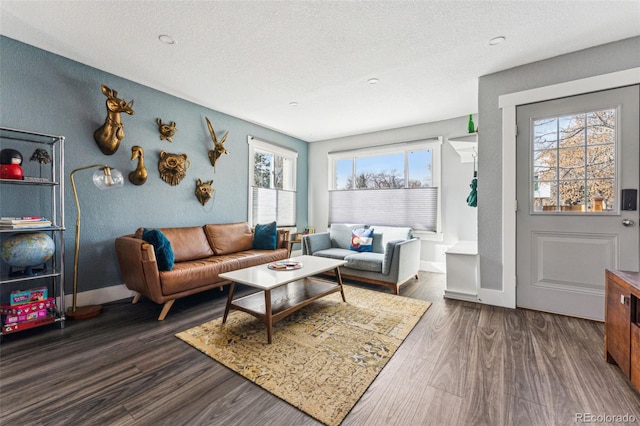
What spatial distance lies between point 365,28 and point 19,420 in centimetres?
330

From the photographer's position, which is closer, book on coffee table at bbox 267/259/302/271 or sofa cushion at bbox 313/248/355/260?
book on coffee table at bbox 267/259/302/271

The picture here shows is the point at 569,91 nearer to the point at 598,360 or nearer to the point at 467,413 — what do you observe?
the point at 598,360

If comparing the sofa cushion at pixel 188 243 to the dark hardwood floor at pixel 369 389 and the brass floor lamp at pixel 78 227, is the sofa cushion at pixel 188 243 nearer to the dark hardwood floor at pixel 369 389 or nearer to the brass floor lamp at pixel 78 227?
the brass floor lamp at pixel 78 227

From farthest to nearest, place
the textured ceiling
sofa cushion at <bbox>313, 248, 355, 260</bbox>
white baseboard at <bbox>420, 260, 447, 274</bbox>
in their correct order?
white baseboard at <bbox>420, 260, 447, 274</bbox>
sofa cushion at <bbox>313, 248, 355, 260</bbox>
the textured ceiling

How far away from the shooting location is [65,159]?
2777mm

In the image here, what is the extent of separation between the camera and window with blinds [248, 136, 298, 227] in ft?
15.8

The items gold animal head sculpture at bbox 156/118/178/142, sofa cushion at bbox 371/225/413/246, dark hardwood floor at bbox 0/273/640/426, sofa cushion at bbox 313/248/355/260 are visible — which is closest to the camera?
dark hardwood floor at bbox 0/273/640/426

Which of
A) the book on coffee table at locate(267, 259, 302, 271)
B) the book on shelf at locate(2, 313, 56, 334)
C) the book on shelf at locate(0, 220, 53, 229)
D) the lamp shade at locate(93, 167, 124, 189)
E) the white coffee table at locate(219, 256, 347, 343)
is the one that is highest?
the lamp shade at locate(93, 167, 124, 189)

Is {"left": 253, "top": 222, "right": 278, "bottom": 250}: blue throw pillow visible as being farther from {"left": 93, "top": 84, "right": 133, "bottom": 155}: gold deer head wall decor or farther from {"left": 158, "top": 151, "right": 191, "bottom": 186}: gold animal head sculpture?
{"left": 93, "top": 84, "right": 133, "bottom": 155}: gold deer head wall decor

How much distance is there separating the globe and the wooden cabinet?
409 cm

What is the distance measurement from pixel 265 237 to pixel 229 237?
1.69 ft

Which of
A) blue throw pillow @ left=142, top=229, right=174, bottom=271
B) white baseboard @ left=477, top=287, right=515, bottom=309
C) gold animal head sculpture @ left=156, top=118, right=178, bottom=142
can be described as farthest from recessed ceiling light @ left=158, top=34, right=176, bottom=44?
white baseboard @ left=477, top=287, right=515, bottom=309

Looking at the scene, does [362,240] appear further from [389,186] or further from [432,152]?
[432,152]

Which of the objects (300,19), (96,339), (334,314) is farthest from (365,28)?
(96,339)
